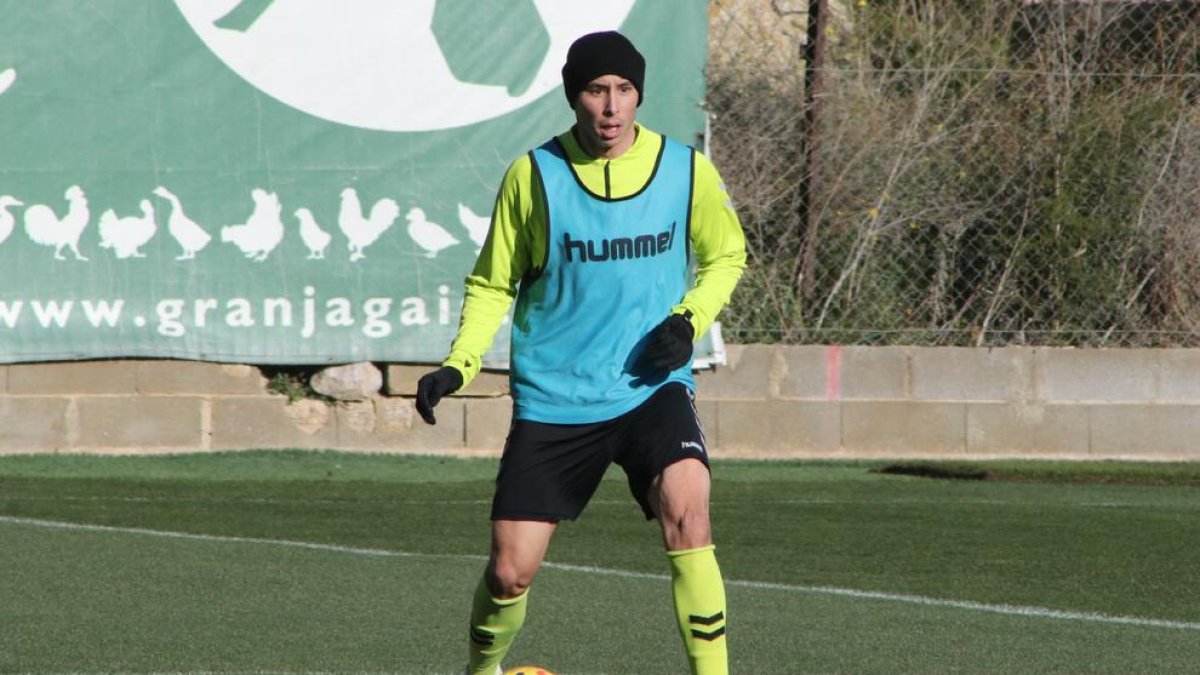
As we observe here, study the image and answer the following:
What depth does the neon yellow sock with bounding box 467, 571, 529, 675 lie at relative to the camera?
5.24 m

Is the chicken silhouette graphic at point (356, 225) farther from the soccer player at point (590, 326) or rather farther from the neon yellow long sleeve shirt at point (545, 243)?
the soccer player at point (590, 326)

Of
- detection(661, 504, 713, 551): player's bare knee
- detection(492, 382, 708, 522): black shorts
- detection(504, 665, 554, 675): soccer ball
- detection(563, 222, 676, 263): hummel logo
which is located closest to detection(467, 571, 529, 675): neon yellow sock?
detection(504, 665, 554, 675): soccer ball

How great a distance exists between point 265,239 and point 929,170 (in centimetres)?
458

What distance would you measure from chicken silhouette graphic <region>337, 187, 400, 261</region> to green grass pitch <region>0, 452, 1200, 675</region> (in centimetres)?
143

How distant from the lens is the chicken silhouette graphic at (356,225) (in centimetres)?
1228

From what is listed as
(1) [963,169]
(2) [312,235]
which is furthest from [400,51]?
(1) [963,169]

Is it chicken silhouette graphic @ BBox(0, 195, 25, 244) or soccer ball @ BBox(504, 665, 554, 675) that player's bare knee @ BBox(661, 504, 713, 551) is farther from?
chicken silhouette graphic @ BBox(0, 195, 25, 244)

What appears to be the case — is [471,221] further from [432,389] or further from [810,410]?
[432,389]

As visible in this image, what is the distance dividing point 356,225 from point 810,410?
3.27m

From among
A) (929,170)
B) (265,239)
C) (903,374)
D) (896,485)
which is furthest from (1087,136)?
(265,239)

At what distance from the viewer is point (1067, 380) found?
1273 centimetres

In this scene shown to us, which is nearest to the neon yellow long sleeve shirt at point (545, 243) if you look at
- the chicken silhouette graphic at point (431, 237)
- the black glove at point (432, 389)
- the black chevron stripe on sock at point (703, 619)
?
the black glove at point (432, 389)

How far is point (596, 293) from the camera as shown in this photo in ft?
17.1

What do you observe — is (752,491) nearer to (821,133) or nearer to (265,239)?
(821,133)
